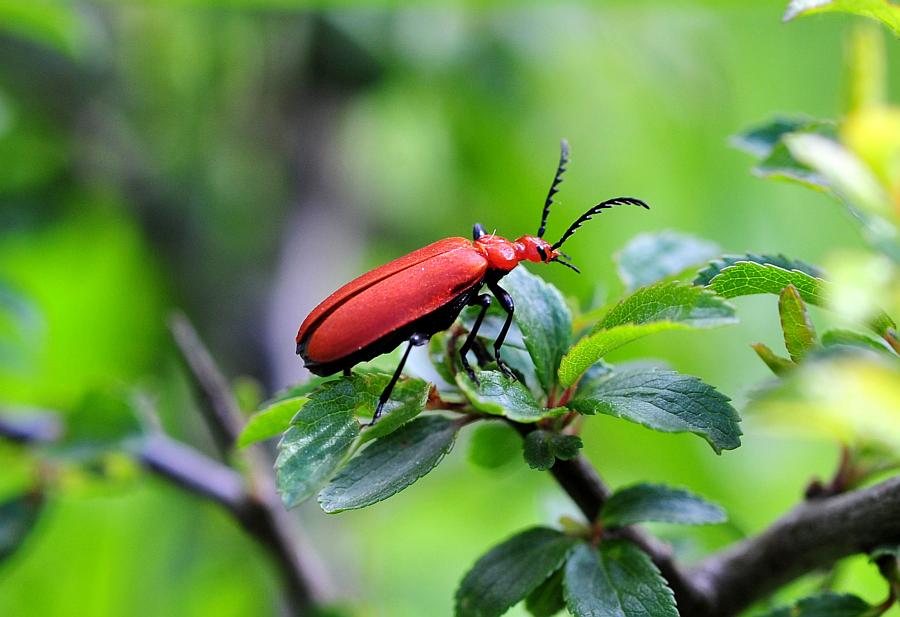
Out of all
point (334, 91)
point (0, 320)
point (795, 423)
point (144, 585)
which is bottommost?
point (144, 585)

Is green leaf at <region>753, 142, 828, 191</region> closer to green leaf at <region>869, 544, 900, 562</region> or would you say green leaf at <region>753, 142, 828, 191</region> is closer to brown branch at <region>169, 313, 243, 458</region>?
green leaf at <region>869, 544, 900, 562</region>

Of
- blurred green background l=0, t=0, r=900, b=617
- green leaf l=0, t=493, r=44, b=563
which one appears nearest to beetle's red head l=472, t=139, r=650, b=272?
green leaf l=0, t=493, r=44, b=563

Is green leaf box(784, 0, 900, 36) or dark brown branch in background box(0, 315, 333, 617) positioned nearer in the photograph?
green leaf box(784, 0, 900, 36)

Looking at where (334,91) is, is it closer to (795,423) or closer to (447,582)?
(447,582)

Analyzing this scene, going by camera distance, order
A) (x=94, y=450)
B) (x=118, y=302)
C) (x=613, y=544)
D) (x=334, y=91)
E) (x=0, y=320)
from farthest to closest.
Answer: (x=118, y=302) → (x=334, y=91) → (x=0, y=320) → (x=94, y=450) → (x=613, y=544)

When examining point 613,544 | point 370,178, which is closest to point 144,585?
point 370,178

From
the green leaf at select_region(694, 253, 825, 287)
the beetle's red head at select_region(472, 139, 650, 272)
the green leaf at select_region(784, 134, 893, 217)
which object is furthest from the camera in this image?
the beetle's red head at select_region(472, 139, 650, 272)

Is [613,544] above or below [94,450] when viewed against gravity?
above
